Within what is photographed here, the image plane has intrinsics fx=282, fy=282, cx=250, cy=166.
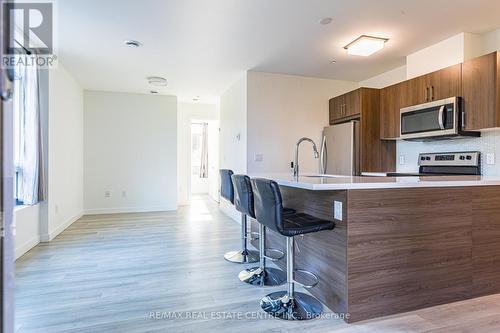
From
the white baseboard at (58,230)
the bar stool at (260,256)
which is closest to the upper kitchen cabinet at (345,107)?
the bar stool at (260,256)

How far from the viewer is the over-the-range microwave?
2996 millimetres

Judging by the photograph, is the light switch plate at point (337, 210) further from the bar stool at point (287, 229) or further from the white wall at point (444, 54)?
the white wall at point (444, 54)

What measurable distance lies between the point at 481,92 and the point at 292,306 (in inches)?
108

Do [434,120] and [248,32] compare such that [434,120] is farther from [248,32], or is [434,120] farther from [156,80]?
[156,80]

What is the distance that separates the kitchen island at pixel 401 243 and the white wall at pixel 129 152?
4538 mm

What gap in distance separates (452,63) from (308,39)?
1.69 metres

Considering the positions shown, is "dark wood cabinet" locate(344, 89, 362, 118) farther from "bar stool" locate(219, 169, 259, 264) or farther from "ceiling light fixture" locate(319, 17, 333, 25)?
"bar stool" locate(219, 169, 259, 264)

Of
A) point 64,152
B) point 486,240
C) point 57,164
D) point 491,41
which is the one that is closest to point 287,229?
point 486,240

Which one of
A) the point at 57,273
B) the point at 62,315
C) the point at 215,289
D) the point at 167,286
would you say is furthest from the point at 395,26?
the point at 57,273

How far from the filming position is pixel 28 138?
3379 millimetres

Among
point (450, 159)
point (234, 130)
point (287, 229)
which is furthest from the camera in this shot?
point (234, 130)

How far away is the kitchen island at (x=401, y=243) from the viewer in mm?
1895

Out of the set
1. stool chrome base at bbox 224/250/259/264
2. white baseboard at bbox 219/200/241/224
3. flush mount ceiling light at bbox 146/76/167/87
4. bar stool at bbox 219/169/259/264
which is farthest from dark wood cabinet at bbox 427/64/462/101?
flush mount ceiling light at bbox 146/76/167/87

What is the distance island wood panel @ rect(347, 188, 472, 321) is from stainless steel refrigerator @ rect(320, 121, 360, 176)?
6.37 feet
